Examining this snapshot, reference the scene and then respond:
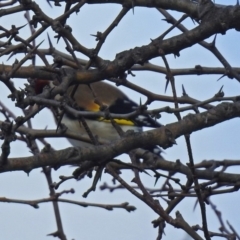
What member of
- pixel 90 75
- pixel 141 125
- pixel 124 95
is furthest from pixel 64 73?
pixel 124 95

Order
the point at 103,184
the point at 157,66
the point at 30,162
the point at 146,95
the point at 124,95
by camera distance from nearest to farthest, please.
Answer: the point at 30,162 < the point at 146,95 < the point at 157,66 < the point at 103,184 < the point at 124,95

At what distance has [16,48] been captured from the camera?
→ 2.53m

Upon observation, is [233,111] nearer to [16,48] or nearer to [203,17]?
[203,17]

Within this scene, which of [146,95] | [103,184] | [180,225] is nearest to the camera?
[180,225]

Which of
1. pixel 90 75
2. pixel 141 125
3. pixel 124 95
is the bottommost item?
pixel 90 75

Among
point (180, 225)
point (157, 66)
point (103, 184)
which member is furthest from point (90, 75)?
point (103, 184)

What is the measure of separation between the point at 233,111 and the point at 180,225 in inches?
18.0

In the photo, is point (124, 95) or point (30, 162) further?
point (124, 95)

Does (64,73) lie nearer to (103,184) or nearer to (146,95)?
(146,95)

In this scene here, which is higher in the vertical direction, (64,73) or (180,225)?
(64,73)

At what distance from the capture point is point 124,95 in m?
6.08

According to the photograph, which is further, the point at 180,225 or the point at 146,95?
the point at 146,95

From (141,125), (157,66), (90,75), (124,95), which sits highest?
(124,95)

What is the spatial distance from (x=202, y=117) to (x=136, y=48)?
354 millimetres
